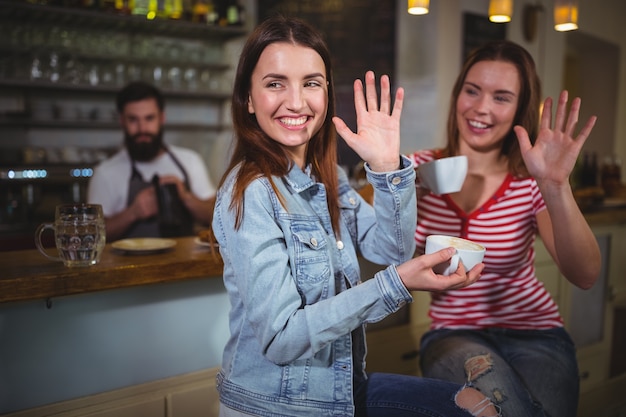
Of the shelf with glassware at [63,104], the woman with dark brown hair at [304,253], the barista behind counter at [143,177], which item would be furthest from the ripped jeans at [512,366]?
the shelf with glassware at [63,104]

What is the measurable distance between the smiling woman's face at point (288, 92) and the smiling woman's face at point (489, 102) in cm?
67

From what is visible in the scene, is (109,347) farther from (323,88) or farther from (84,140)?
(84,140)

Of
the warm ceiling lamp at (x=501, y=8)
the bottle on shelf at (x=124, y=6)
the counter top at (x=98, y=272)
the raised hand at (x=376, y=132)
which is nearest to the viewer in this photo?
the raised hand at (x=376, y=132)

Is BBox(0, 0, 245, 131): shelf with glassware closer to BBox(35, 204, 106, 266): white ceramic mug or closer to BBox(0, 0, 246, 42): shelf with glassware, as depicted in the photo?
BBox(0, 0, 246, 42): shelf with glassware

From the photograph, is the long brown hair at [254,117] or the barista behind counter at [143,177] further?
the barista behind counter at [143,177]

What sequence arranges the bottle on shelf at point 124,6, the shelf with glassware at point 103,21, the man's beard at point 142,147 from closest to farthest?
the man's beard at point 142,147, the shelf with glassware at point 103,21, the bottle on shelf at point 124,6

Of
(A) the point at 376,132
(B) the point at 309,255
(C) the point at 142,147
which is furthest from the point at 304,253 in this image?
(C) the point at 142,147

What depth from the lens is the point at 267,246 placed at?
1.12 meters

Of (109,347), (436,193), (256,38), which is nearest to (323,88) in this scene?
(256,38)

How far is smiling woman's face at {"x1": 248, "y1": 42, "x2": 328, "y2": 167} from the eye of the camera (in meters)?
1.24

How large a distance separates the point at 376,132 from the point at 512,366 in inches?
32.0

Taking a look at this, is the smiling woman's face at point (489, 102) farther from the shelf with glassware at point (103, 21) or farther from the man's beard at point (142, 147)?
the shelf with glassware at point (103, 21)

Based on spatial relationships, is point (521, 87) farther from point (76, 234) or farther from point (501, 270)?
point (76, 234)

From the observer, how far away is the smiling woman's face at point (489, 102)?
178cm
